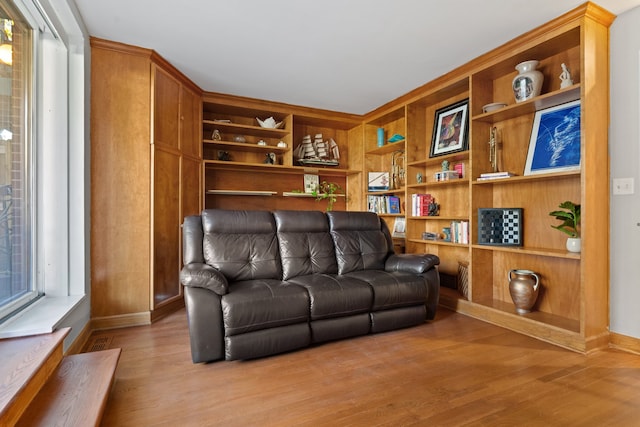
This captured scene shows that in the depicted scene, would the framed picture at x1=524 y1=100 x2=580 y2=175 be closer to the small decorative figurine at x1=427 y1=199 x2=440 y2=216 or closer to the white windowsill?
the small decorative figurine at x1=427 y1=199 x2=440 y2=216

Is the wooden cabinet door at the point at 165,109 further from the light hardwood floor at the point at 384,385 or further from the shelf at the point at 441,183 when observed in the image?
the shelf at the point at 441,183

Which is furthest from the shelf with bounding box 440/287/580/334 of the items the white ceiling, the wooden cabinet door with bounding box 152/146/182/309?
the wooden cabinet door with bounding box 152/146/182/309

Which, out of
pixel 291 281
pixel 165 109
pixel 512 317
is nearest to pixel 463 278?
pixel 512 317

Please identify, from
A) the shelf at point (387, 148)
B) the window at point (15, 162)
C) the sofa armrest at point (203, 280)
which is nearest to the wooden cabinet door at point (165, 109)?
the window at point (15, 162)

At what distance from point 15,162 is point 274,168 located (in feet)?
9.29

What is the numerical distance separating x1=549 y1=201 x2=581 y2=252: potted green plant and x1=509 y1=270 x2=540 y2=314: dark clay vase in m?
0.46

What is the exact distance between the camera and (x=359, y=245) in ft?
10.7

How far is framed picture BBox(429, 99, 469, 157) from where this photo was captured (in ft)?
11.4

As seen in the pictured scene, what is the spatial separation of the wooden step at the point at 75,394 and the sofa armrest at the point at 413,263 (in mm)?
2322

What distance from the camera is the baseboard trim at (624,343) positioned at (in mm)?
2303

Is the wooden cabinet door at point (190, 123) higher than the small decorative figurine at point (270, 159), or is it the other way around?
the wooden cabinet door at point (190, 123)

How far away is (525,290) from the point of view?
2781 mm

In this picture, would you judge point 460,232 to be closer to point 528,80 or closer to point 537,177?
point 537,177

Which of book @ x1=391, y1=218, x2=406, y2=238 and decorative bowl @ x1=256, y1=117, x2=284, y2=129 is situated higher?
decorative bowl @ x1=256, y1=117, x2=284, y2=129
